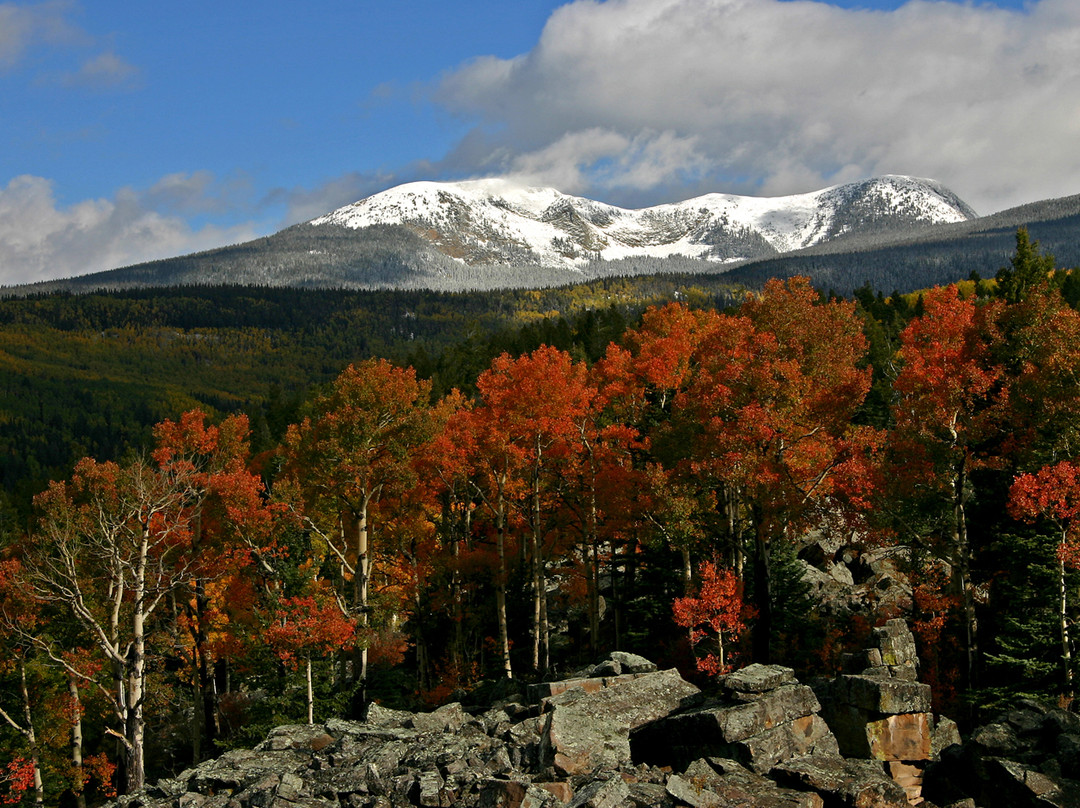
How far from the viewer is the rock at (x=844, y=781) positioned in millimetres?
19781

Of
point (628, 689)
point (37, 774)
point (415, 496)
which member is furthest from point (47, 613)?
point (628, 689)

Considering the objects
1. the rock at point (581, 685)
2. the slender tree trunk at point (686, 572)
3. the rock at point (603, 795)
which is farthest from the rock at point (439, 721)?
the slender tree trunk at point (686, 572)

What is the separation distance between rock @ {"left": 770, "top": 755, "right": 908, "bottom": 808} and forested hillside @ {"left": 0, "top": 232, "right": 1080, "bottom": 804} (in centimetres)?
910

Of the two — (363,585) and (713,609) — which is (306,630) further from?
(713,609)

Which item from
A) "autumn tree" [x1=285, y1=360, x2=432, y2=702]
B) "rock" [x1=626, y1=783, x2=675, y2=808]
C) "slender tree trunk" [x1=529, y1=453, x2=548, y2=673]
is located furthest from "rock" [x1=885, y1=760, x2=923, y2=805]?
"autumn tree" [x1=285, y1=360, x2=432, y2=702]

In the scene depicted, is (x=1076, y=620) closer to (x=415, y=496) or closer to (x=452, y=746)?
(x=452, y=746)

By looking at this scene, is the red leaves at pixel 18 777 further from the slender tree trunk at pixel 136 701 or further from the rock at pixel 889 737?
the rock at pixel 889 737

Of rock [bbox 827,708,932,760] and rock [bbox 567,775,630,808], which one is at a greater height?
rock [bbox 567,775,630,808]

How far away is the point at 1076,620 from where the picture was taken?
2905cm

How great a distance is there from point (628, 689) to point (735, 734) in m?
4.72

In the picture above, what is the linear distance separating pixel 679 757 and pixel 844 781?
15.3 feet

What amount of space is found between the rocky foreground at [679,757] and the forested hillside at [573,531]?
20.8 feet

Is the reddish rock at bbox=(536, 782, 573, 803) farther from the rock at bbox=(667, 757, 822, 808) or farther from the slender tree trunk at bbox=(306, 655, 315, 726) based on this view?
the slender tree trunk at bbox=(306, 655, 315, 726)

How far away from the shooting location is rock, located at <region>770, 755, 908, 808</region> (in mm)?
19781
